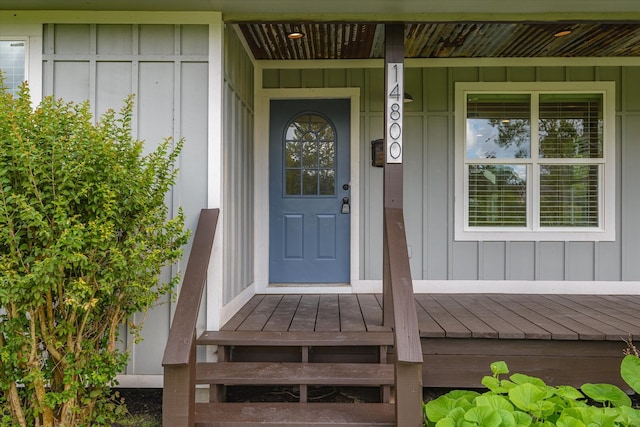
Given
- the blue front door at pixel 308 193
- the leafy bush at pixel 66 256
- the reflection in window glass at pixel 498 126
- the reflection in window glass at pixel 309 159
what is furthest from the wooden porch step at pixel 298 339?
the reflection in window glass at pixel 498 126

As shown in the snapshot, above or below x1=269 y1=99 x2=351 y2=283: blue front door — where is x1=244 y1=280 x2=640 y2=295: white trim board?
below

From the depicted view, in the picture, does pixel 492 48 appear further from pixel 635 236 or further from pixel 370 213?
pixel 635 236

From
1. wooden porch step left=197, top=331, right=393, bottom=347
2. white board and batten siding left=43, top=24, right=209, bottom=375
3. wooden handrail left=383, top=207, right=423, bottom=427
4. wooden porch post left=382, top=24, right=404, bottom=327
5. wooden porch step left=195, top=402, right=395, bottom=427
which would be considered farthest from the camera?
white board and batten siding left=43, top=24, right=209, bottom=375

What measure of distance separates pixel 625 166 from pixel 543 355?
8.24ft

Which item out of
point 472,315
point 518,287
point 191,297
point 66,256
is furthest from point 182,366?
point 518,287

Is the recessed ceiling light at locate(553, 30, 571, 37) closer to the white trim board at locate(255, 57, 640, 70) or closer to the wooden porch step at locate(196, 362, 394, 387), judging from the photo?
the white trim board at locate(255, 57, 640, 70)

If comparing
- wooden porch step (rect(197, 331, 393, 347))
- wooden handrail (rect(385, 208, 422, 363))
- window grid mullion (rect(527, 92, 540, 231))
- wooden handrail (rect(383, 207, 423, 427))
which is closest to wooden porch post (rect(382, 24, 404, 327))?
wooden handrail (rect(385, 208, 422, 363))

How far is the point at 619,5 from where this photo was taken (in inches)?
109

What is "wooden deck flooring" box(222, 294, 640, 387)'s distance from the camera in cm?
261

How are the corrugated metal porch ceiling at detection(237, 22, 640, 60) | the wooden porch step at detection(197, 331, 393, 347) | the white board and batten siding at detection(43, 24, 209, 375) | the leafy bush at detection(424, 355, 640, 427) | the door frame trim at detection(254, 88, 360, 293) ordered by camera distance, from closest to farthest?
the leafy bush at detection(424, 355, 640, 427) < the wooden porch step at detection(197, 331, 393, 347) < the white board and batten siding at detection(43, 24, 209, 375) < the corrugated metal porch ceiling at detection(237, 22, 640, 60) < the door frame trim at detection(254, 88, 360, 293)

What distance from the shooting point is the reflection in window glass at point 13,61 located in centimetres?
289

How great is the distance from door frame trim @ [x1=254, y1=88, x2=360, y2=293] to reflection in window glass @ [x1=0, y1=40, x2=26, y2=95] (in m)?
1.91

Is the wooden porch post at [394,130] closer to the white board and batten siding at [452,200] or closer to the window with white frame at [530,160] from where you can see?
the white board and batten siding at [452,200]

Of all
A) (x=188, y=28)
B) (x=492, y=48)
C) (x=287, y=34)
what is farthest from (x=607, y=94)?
(x=188, y=28)
